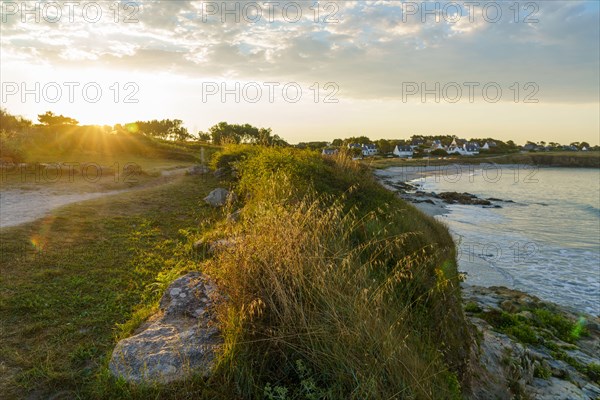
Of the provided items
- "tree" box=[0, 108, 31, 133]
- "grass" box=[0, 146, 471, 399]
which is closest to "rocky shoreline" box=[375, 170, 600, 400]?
"grass" box=[0, 146, 471, 399]

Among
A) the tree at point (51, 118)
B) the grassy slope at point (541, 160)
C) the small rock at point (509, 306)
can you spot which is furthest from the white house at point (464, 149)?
the small rock at point (509, 306)

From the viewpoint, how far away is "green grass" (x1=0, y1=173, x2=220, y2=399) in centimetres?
374

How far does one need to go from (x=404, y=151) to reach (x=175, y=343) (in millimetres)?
106321

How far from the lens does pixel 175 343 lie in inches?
149

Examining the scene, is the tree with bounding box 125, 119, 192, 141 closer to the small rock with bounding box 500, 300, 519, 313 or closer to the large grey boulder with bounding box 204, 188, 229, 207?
the large grey boulder with bounding box 204, 188, 229, 207

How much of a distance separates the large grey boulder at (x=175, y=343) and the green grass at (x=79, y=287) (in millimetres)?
213

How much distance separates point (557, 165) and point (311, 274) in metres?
109

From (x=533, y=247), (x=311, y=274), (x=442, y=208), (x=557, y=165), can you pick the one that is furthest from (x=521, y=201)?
(x=557, y=165)

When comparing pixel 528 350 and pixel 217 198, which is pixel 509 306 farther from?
pixel 217 198

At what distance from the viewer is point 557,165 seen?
9388cm

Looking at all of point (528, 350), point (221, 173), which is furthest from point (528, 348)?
point (221, 173)

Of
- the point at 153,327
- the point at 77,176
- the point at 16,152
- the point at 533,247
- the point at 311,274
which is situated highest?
the point at 16,152

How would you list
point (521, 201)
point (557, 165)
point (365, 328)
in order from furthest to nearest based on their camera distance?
point (557, 165) < point (521, 201) < point (365, 328)

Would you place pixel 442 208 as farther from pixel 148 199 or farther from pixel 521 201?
pixel 148 199
